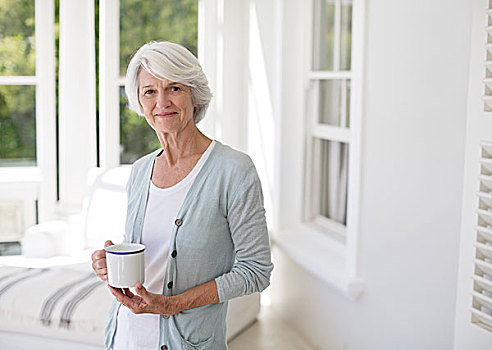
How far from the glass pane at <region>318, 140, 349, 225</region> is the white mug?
206 cm

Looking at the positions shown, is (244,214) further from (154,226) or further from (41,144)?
(41,144)

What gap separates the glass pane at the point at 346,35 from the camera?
328 centimetres

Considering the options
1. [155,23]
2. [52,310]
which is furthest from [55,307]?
[155,23]

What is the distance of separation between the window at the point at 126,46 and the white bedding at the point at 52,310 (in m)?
1.48

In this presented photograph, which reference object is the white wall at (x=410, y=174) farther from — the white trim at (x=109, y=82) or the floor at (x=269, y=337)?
the white trim at (x=109, y=82)

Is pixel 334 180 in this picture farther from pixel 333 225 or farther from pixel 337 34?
pixel 337 34

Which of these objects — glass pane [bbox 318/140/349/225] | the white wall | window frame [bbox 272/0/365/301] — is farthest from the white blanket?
glass pane [bbox 318/140/349/225]

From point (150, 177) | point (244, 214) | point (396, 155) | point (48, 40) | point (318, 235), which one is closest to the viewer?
point (244, 214)

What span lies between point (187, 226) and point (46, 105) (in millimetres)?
3172

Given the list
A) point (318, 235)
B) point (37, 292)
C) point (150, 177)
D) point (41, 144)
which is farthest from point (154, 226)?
point (41, 144)

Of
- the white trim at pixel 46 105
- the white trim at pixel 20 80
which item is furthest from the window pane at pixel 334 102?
the white trim at pixel 20 80

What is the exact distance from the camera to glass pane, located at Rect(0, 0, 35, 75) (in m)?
4.33

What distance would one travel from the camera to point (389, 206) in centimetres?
261

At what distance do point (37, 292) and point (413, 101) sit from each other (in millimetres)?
1944
